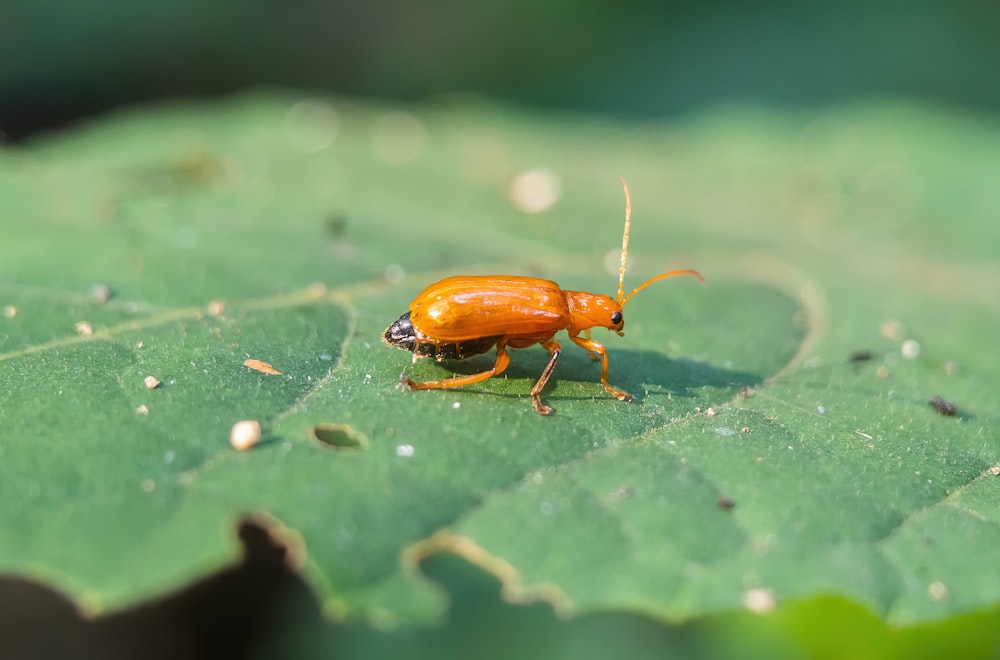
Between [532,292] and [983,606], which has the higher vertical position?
[532,292]

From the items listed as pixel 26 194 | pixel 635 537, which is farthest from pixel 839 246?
pixel 26 194

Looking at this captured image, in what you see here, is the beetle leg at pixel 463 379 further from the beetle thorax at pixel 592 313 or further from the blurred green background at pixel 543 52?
the blurred green background at pixel 543 52

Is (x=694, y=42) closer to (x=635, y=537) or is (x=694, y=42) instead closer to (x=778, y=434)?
(x=778, y=434)

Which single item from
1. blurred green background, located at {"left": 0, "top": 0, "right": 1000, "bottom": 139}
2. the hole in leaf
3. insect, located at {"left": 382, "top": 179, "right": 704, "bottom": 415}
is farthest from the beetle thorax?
blurred green background, located at {"left": 0, "top": 0, "right": 1000, "bottom": 139}

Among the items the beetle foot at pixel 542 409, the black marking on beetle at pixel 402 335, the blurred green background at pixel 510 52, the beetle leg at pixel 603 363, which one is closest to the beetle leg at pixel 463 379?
the black marking on beetle at pixel 402 335

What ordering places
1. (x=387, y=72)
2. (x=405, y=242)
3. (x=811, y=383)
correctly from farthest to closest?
1. (x=387, y=72)
2. (x=405, y=242)
3. (x=811, y=383)

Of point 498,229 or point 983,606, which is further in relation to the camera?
point 498,229

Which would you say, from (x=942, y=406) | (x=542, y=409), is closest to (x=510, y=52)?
(x=942, y=406)

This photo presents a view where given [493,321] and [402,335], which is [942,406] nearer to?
[493,321]
